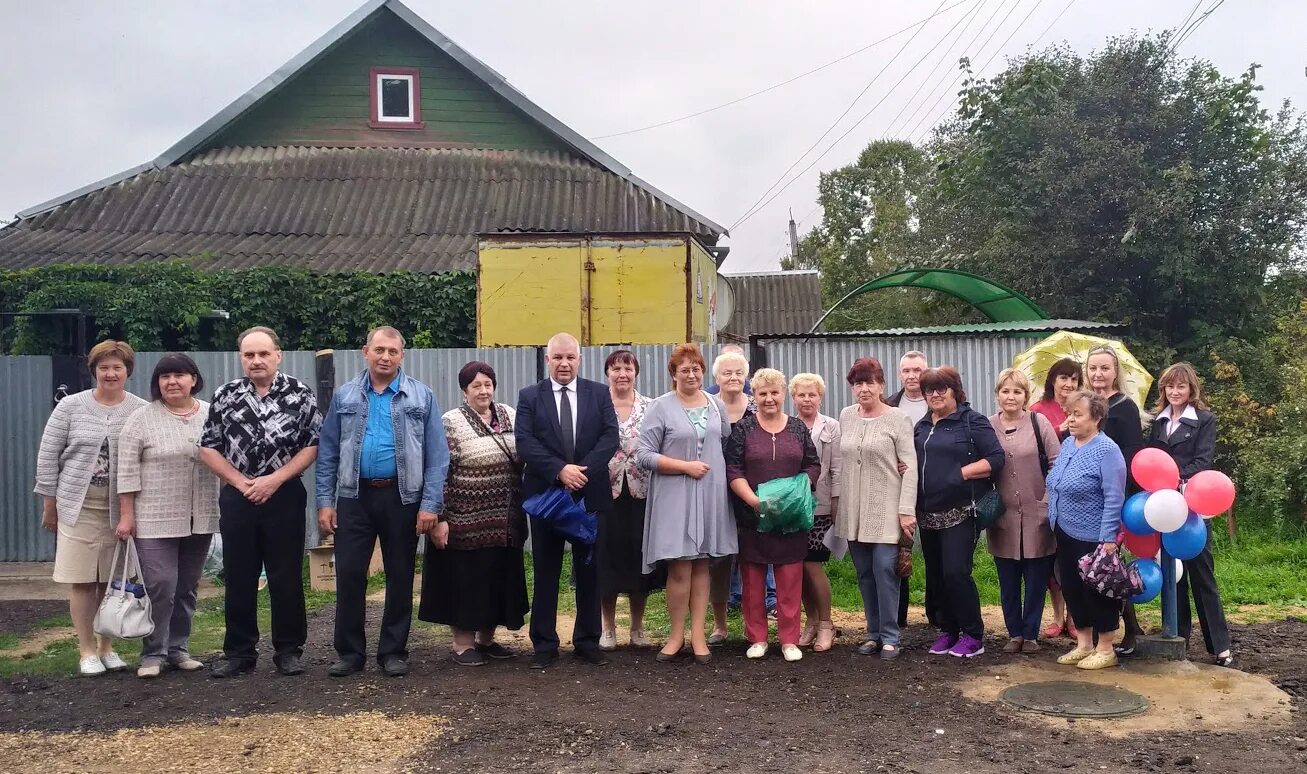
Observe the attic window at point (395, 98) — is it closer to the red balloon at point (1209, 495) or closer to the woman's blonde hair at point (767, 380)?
the woman's blonde hair at point (767, 380)

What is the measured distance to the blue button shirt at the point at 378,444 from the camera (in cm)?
573

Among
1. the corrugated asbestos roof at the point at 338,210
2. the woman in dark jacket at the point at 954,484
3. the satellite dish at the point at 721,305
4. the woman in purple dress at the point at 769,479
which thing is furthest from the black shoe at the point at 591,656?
the corrugated asbestos roof at the point at 338,210

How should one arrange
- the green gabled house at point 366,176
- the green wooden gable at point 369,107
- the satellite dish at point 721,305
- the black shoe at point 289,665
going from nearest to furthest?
1. the black shoe at point 289,665
2. the satellite dish at point 721,305
3. the green gabled house at point 366,176
4. the green wooden gable at point 369,107

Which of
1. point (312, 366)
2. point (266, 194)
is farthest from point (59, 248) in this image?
point (312, 366)

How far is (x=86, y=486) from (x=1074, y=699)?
5.10m

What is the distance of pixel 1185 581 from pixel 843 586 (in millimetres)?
2672

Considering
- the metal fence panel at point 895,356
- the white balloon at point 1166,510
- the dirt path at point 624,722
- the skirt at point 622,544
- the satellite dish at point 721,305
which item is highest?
the satellite dish at point 721,305

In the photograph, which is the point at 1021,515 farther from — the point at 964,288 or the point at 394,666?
the point at 964,288

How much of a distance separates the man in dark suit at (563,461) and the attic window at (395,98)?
1277 centimetres

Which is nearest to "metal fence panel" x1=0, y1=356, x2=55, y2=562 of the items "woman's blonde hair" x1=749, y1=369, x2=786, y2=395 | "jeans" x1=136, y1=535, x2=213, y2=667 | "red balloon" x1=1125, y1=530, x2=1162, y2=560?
"jeans" x1=136, y1=535, x2=213, y2=667

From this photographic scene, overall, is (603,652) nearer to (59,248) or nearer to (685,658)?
(685,658)

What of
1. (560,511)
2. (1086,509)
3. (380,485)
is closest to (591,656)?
(560,511)

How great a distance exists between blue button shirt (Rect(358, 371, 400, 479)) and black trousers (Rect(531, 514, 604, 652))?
826 millimetres

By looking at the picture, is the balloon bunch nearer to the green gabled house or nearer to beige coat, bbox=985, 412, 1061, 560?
beige coat, bbox=985, 412, 1061, 560
